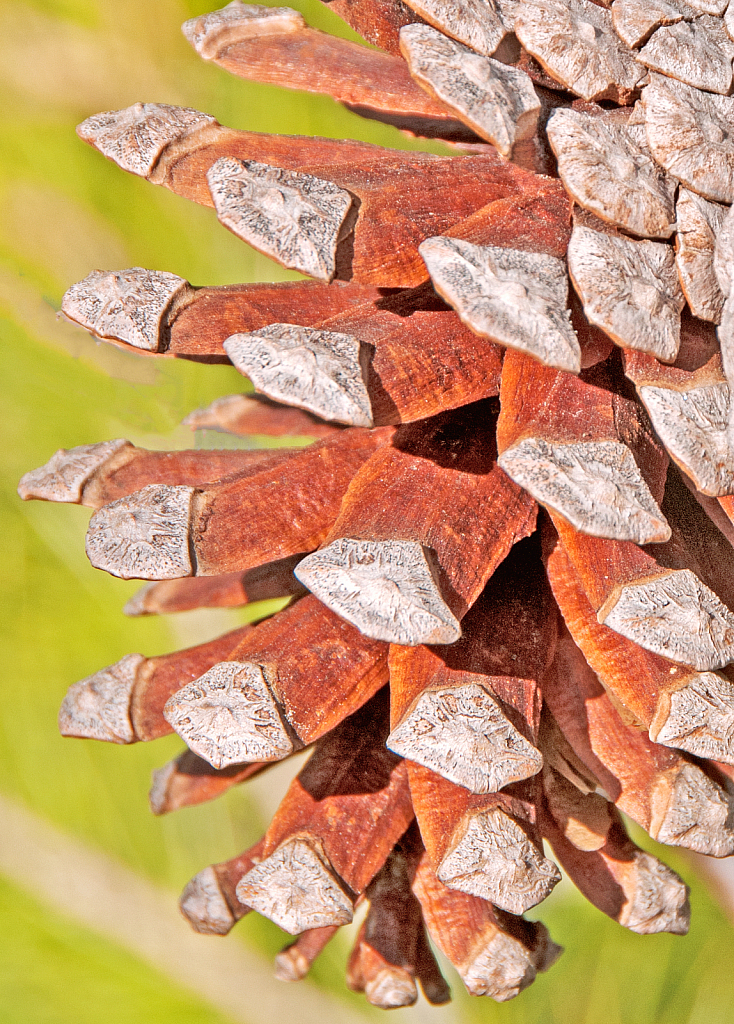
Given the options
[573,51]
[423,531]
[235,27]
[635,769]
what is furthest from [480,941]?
[235,27]

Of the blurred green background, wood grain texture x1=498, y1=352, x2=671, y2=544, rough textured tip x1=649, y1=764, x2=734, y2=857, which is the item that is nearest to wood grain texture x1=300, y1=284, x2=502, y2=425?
wood grain texture x1=498, y1=352, x2=671, y2=544

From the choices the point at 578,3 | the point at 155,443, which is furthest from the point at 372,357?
the point at 155,443

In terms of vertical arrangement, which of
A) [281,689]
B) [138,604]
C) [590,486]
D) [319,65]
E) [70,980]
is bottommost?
[70,980]

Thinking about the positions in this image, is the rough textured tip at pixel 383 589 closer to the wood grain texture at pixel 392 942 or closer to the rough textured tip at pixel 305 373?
the rough textured tip at pixel 305 373

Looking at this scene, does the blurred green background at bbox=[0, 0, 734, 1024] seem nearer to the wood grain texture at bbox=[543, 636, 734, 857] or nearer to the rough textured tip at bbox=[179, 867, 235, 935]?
the rough textured tip at bbox=[179, 867, 235, 935]

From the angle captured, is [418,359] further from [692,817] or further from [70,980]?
[70,980]

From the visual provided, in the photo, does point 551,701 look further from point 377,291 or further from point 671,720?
point 377,291
